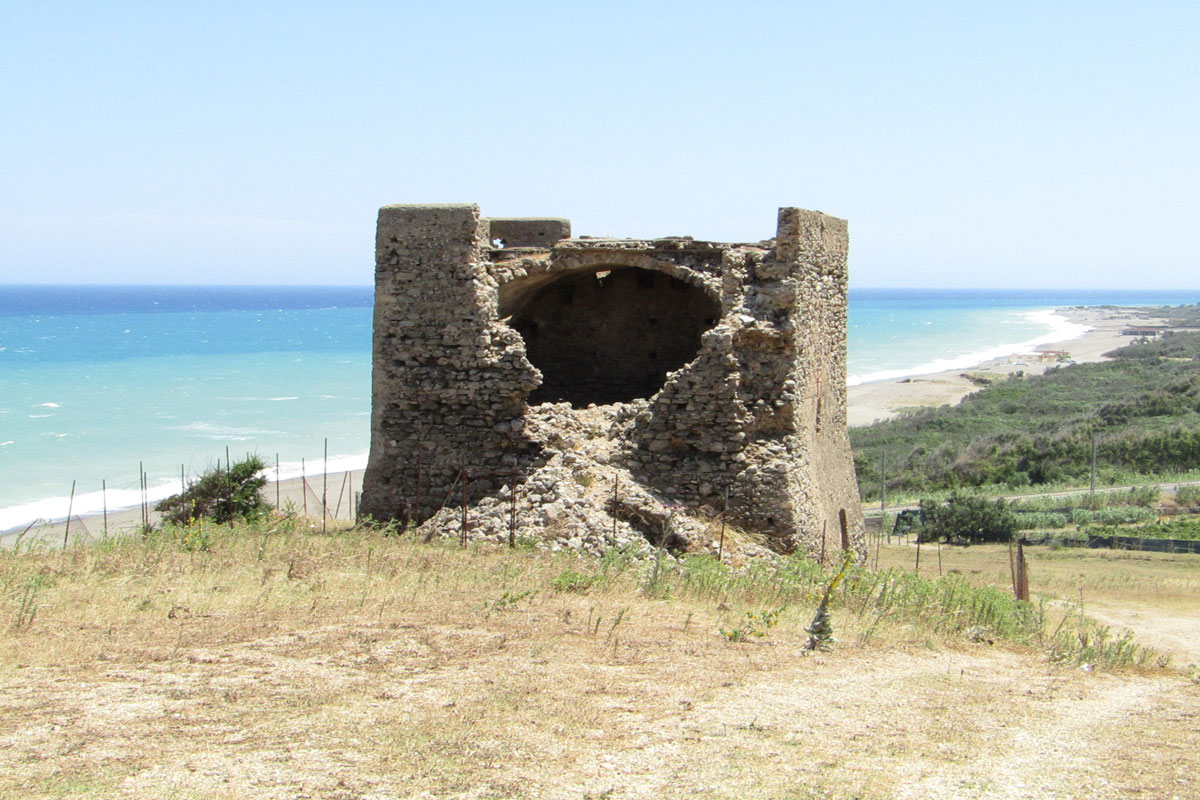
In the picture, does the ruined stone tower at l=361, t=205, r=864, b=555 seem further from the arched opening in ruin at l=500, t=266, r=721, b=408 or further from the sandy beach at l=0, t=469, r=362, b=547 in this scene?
the sandy beach at l=0, t=469, r=362, b=547

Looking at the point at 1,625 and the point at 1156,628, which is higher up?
the point at 1,625

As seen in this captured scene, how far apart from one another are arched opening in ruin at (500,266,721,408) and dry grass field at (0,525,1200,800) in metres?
5.46

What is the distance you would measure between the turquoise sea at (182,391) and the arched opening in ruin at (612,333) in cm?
955

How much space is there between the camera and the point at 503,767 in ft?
18.7

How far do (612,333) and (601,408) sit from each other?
9.26ft

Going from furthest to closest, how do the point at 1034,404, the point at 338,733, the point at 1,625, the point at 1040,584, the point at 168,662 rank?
1. the point at 1034,404
2. the point at 1040,584
3. the point at 1,625
4. the point at 168,662
5. the point at 338,733

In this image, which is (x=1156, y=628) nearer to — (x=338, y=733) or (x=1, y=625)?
(x=338, y=733)

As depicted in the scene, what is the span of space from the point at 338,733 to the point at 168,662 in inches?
70.0

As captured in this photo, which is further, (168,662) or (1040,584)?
(1040,584)

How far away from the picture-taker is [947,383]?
2611 inches

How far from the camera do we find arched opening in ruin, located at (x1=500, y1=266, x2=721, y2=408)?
1559cm

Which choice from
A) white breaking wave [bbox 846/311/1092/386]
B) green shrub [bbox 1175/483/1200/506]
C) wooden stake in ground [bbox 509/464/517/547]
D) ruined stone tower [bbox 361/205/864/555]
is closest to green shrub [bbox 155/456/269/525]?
ruined stone tower [bbox 361/205/864/555]

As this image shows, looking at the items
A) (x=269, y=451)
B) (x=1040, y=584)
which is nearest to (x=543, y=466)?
(x=1040, y=584)

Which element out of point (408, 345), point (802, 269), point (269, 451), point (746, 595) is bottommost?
point (269, 451)
